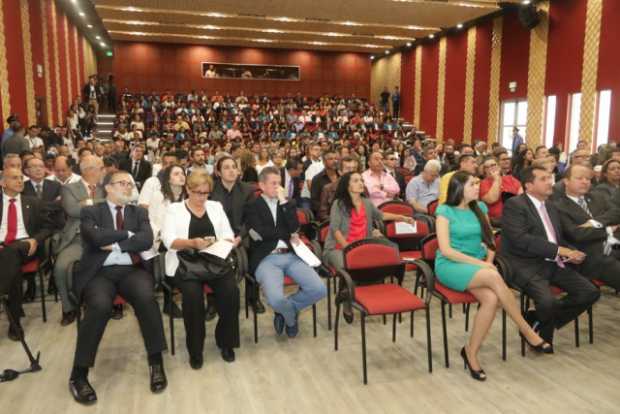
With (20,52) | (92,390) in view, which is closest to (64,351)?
(92,390)

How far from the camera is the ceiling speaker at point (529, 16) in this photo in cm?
1333

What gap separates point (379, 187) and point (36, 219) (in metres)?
3.45

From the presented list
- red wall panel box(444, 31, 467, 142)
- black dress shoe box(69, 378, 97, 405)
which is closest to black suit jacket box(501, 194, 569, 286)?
black dress shoe box(69, 378, 97, 405)

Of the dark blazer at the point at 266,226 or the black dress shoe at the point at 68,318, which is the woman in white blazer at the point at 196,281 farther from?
the black dress shoe at the point at 68,318

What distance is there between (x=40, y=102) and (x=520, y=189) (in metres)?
11.6

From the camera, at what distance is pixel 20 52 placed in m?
11.0

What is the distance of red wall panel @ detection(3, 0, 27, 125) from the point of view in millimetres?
10016

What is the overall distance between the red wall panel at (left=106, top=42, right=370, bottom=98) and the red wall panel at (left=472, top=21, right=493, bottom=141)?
10.3 m

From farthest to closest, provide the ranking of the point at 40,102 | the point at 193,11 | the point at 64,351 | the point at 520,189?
the point at 193,11
the point at 40,102
the point at 520,189
the point at 64,351

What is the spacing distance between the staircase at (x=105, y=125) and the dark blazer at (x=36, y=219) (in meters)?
14.8

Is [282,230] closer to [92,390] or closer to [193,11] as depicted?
[92,390]

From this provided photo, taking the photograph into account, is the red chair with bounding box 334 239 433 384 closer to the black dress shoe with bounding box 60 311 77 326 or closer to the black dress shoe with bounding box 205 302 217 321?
the black dress shoe with bounding box 205 302 217 321

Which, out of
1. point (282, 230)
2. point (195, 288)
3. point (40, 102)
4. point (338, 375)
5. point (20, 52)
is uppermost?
point (20, 52)

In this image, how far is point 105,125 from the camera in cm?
1906
